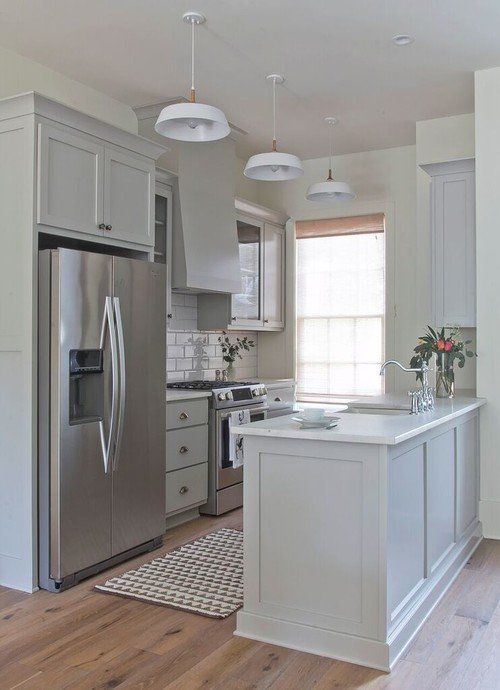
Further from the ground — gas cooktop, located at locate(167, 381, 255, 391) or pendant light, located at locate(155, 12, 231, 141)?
pendant light, located at locate(155, 12, 231, 141)

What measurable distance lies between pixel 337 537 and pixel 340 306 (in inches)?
150

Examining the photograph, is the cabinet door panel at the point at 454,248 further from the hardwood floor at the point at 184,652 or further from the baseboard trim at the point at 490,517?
the hardwood floor at the point at 184,652

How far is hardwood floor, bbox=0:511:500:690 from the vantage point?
2.56 metres


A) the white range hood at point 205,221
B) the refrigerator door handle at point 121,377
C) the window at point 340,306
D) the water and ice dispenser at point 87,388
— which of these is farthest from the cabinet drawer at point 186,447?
the window at point 340,306

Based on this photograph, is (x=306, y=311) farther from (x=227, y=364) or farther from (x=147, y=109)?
(x=147, y=109)

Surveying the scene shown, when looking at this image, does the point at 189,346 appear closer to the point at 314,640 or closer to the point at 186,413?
the point at 186,413

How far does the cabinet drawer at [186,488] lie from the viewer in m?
4.49

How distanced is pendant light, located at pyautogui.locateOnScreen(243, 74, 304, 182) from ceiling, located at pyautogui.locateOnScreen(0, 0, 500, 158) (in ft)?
1.23

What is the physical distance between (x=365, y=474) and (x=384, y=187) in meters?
4.01

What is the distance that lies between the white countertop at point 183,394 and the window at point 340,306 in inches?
72.4

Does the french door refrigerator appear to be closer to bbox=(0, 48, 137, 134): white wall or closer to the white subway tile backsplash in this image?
bbox=(0, 48, 137, 134): white wall

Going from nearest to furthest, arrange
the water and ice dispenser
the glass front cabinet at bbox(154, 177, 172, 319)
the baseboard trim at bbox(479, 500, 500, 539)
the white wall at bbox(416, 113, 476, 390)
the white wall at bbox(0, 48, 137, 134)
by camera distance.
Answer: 1. the water and ice dispenser
2. the white wall at bbox(0, 48, 137, 134)
3. the baseboard trim at bbox(479, 500, 500, 539)
4. the glass front cabinet at bbox(154, 177, 172, 319)
5. the white wall at bbox(416, 113, 476, 390)

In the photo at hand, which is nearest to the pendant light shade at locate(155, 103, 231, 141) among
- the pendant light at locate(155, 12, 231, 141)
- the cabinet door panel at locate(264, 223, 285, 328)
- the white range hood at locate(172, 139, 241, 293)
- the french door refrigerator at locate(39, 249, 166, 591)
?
the pendant light at locate(155, 12, 231, 141)

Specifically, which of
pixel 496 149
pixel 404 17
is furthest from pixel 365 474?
pixel 496 149
